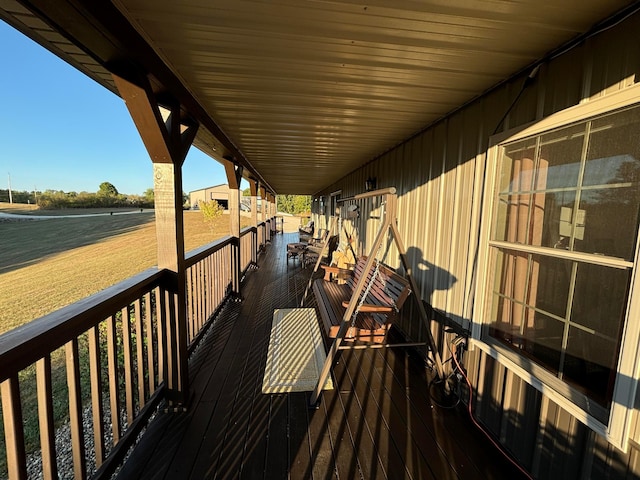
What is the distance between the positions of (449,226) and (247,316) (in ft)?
8.86

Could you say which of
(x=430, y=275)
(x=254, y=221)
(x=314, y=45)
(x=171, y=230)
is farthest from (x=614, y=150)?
(x=254, y=221)

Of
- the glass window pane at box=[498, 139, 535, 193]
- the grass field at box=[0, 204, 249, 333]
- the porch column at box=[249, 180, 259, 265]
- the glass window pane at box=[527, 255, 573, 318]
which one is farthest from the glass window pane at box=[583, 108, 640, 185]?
the grass field at box=[0, 204, 249, 333]

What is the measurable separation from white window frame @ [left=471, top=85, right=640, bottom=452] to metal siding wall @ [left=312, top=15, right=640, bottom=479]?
0.05 metres

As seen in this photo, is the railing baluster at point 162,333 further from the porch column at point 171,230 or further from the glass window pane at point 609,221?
the glass window pane at point 609,221

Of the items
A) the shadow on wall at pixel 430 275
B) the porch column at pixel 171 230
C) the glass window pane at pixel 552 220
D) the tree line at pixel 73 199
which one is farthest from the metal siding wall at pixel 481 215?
the tree line at pixel 73 199

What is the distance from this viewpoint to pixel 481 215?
208 centimetres

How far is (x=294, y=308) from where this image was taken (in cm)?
412

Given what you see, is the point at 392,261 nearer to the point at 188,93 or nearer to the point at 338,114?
the point at 338,114

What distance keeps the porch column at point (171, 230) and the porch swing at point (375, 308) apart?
1.03 m

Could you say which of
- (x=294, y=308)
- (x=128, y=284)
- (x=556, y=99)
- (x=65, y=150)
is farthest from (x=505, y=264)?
(x=65, y=150)

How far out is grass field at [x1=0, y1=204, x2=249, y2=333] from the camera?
35.6ft

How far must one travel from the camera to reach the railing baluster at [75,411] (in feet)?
4.35

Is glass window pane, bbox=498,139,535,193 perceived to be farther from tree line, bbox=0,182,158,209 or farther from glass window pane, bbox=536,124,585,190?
tree line, bbox=0,182,158,209

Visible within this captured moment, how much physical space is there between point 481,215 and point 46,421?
8.58ft
